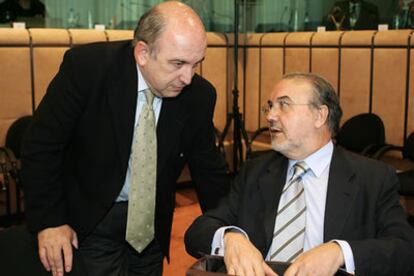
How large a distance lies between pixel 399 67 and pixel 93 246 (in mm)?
3560

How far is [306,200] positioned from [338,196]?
4.2 inches

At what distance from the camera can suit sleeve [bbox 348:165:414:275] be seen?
1.50 metres

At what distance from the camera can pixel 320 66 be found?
5.29 metres

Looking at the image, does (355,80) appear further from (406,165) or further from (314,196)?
(314,196)

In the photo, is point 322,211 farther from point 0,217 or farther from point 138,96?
point 0,217

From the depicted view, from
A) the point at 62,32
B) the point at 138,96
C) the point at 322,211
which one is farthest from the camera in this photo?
the point at 62,32

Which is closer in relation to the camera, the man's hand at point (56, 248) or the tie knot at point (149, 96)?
the man's hand at point (56, 248)

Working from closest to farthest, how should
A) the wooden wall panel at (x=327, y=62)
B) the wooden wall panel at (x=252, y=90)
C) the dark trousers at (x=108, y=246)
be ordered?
the dark trousers at (x=108, y=246), the wooden wall panel at (x=327, y=62), the wooden wall panel at (x=252, y=90)

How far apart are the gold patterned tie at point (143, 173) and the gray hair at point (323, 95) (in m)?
0.52

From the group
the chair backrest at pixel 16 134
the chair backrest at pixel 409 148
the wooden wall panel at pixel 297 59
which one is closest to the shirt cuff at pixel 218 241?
the chair backrest at pixel 409 148

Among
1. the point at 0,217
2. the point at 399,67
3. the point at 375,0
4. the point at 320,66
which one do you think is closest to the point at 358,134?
the point at 399,67

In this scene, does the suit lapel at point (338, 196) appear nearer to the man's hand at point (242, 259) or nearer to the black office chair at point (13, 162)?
the man's hand at point (242, 259)

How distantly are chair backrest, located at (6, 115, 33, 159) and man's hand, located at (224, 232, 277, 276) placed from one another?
3151 mm

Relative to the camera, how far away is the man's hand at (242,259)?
1.42 meters
